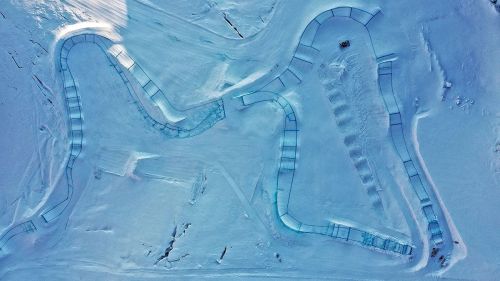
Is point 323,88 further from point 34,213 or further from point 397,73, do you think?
point 34,213

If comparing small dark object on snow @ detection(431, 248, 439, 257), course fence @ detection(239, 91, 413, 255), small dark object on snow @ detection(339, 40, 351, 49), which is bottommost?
small dark object on snow @ detection(431, 248, 439, 257)

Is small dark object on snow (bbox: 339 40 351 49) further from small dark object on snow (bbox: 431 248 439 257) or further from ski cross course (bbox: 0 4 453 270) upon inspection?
small dark object on snow (bbox: 431 248 439 257)

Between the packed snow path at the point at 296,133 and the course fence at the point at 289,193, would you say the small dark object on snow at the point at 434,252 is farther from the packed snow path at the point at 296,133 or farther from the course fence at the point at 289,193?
the course fence at the point at 289,193

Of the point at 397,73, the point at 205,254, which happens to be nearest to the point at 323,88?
the point at 397,73

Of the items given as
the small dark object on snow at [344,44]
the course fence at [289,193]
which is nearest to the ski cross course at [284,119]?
the course fence at [289,193]

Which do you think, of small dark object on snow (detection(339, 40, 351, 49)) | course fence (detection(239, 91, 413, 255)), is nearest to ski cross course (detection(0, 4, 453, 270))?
course fence (detection(239, 91, 413, 255))

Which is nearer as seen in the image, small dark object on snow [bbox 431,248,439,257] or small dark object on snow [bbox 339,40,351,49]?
small dark object on snow [bbox 431,248,439,257]

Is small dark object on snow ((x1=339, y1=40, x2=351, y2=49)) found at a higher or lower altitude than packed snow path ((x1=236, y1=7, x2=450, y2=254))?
higher
